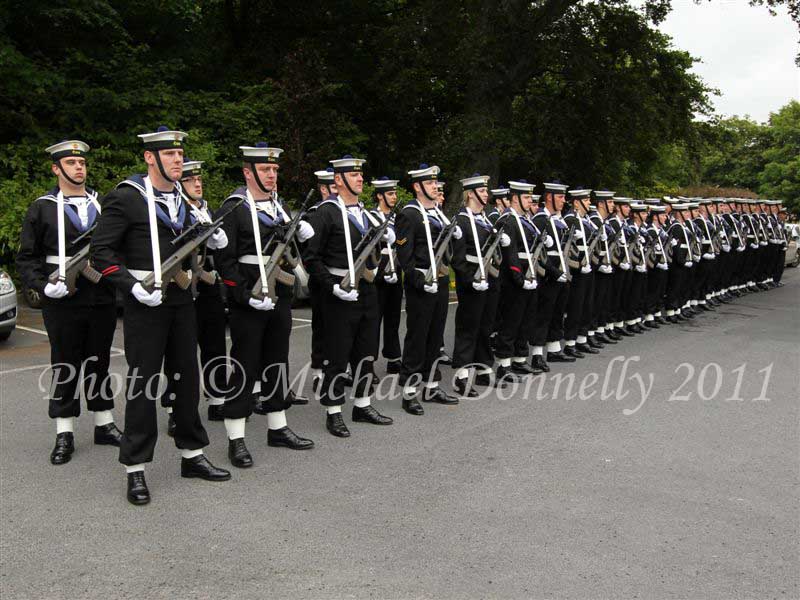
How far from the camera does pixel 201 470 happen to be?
5.30 meters

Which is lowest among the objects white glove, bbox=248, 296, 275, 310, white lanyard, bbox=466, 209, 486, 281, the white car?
the white car

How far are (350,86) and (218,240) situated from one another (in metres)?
18.0

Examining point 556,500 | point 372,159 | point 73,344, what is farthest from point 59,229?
point 372,159

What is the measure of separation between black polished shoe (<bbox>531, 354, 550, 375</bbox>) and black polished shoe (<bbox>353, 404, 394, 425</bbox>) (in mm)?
2754

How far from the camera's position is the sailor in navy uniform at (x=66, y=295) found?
5.63 meters

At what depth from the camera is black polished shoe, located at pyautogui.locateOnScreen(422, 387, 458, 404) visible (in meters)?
7.50

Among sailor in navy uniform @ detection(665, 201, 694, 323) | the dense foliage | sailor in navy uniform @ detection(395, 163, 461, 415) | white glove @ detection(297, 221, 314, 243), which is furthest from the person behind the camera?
the dense foliage

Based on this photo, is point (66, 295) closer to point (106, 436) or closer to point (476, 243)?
point (106, 436)

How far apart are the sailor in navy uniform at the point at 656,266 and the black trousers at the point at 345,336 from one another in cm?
683

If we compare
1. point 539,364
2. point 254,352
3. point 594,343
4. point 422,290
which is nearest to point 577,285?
point 594,343

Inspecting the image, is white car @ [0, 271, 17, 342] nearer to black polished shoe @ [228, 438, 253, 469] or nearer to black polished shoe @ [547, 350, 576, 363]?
black polished shoe @ [228, 438, 253, 469]

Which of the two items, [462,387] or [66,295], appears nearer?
[66,295]

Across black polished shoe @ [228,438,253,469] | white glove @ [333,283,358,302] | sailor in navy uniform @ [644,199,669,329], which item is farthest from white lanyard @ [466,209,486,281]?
sailor in navy uniform @ [644,199,669,329]

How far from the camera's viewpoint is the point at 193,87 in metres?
20.2
